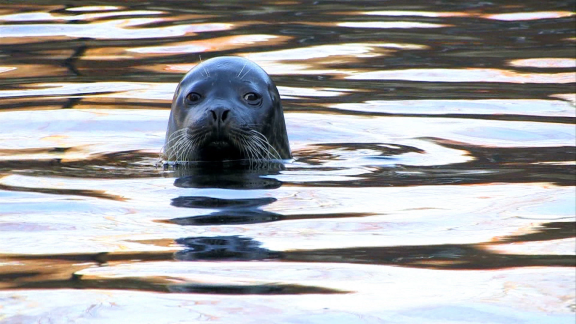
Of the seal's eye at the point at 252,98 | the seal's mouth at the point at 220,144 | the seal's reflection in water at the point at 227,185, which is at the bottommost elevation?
the seal's reflection in water at the point at 227,185

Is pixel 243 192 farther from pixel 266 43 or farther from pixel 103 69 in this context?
pixel 266 43

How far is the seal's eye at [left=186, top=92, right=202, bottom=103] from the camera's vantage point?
7.11 meters

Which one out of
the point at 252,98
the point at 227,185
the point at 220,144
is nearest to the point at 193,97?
the point at 252,98

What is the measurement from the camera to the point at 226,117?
21.8 feet

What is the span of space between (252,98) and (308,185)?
1.14 metres

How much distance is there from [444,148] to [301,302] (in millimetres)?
3915

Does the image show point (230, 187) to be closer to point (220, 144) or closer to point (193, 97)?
point (220, 144)

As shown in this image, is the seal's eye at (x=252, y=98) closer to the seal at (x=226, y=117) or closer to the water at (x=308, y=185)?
the seal at (x=226, y=117)

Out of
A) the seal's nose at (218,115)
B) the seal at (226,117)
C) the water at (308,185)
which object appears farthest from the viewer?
the seal at (226,117)

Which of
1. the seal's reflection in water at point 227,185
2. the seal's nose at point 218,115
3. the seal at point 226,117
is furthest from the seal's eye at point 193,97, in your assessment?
the seal's nose at point 218,115

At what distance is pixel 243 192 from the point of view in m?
5.93

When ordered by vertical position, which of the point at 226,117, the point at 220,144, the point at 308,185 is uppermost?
the point at 226,117

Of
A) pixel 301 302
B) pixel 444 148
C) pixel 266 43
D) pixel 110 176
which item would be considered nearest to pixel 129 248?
pixel 301 302

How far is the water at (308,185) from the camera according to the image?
394cm
